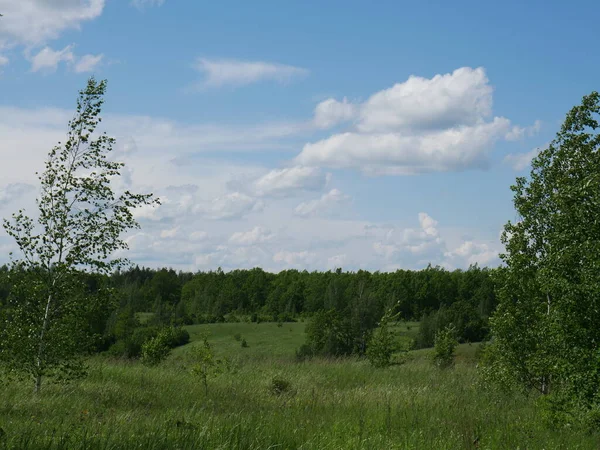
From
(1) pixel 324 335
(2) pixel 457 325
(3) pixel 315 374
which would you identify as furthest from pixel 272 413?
(2) pixel 457 325

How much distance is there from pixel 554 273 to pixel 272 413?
568 cm

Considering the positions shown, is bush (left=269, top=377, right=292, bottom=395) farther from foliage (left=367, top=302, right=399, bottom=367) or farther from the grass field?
foliage (left=367, top=302, right=399, bottom=367)

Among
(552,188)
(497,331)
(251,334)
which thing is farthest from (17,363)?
(251,334)

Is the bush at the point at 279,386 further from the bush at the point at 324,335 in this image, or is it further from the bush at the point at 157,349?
the bush at the point at 324,335

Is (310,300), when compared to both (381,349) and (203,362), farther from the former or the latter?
(203,362)

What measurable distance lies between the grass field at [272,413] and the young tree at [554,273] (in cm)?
103

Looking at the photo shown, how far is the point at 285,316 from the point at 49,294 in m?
106

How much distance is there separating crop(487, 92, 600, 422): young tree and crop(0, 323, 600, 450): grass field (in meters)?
1.03

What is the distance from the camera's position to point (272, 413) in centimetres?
1095

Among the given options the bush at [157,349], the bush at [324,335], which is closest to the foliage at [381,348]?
the bush at [157,349]

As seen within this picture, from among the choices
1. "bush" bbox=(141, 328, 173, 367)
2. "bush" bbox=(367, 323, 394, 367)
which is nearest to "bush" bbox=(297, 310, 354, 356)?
"bush" bbox=(141, 328, 173, 367)

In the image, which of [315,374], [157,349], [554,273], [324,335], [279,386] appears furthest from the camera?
[324,335]

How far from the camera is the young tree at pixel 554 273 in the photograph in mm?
10453

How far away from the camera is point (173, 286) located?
167m
